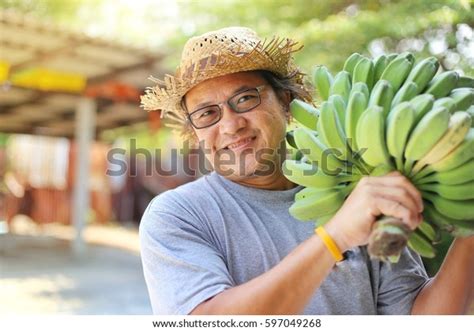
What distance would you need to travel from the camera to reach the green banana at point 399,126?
96 cm

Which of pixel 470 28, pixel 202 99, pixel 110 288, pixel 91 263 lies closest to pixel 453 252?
pixel 202 99

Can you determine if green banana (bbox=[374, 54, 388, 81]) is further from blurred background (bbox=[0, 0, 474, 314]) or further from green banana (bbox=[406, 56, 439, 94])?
blurred background (bbox=[0, 0, 474, 314])

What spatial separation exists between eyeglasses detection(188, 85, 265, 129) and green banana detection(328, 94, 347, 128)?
1.07 ft

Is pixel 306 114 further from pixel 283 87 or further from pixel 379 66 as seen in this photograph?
pixel 283 87

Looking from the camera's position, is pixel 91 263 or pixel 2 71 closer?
pixel 2 71

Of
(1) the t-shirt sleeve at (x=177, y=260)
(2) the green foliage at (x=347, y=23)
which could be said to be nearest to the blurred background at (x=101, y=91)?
(2) the green foliage at (x=347, y=23)

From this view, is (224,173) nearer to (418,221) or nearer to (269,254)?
(269,254)

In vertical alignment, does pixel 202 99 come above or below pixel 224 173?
above

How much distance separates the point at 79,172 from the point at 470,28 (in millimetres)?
4548

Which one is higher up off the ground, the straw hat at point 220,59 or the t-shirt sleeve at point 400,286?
the straw hat at point 220,59

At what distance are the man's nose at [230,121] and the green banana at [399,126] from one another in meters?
0.44

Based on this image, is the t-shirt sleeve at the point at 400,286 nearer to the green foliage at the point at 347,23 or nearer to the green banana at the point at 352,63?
the green banana at the point at 352,63

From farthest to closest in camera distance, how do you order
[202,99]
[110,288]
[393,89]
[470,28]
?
1. [110,288]
2. [470,28]
3. [202,99]
4. [393,89]

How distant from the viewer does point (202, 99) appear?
4.64 ft
